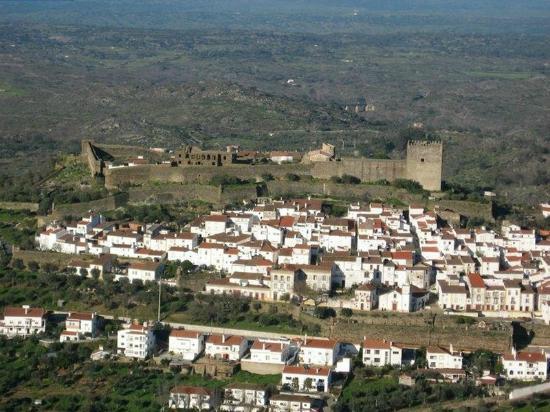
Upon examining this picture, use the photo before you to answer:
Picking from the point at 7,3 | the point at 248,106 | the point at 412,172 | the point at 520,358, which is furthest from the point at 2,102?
the point at 7,3

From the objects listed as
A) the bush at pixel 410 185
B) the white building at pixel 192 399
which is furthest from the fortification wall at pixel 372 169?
the white building at pixel 192 399

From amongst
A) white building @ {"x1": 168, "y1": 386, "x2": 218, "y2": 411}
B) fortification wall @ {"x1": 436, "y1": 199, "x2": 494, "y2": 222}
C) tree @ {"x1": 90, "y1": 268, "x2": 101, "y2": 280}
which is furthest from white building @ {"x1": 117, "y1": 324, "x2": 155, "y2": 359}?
fortification wall @ {"x1": 436, "y1": 199, "x2": 494, "y2": 222}

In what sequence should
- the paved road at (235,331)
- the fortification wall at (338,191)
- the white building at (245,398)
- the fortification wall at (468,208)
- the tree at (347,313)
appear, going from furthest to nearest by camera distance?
the fortification wall at (338,191), the fortification wall at (468,208), the tree at (347,313), the paved road at (235,331), the white building at (245,398)

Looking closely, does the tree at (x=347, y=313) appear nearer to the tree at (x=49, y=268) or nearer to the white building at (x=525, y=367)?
the white building at (x=525, y=367)

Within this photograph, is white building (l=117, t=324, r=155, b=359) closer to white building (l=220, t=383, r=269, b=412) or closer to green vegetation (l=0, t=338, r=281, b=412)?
green vegetation (l=0, t=338, r=281, b=412)

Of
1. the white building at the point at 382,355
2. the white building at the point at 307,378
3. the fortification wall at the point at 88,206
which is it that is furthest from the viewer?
the fortification wall at the point at 88,206

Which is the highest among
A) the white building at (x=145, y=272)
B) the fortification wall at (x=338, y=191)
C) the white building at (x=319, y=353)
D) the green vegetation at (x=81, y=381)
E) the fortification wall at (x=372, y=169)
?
the fortification wall at (x=372, y=169)

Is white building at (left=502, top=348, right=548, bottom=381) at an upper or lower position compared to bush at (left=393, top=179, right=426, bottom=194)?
lower
